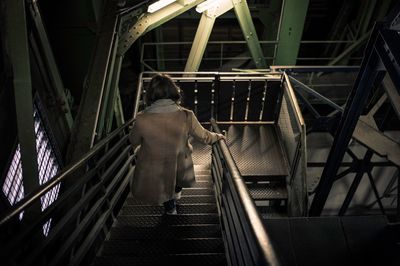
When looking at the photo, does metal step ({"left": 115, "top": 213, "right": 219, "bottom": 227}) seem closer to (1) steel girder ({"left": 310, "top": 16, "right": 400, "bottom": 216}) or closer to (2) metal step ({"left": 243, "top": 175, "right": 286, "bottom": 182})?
(1) steel girder ({"left": 310, "top": 16, "right": 400, "bottom": 216})

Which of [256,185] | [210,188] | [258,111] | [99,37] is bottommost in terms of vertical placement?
[256,185]

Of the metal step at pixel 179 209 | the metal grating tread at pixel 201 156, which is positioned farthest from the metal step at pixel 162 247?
the metal grating tread at pixel 201 156

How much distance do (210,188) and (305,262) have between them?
183 cm

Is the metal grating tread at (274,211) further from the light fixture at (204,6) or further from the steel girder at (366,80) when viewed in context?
the light fixture at (204,6)

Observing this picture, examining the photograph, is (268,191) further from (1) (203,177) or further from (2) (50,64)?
(2) (50,64)

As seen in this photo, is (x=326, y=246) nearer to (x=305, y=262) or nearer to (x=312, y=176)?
(x=305, y=262)

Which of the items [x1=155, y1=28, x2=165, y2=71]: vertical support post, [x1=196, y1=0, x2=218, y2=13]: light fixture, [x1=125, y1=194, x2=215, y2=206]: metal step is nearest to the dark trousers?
[x1=125, y1=194, x2=215, y2=206]: metal step

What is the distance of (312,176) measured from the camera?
8.61m

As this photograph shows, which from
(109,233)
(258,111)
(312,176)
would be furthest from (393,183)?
(109,233)

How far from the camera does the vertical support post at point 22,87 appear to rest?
2.56 metres

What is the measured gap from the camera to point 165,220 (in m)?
3.56

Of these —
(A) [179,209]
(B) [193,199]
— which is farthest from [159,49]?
(A) [179,209]

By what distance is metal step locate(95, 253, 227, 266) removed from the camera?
2.76 meters

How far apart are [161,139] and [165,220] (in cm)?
125
